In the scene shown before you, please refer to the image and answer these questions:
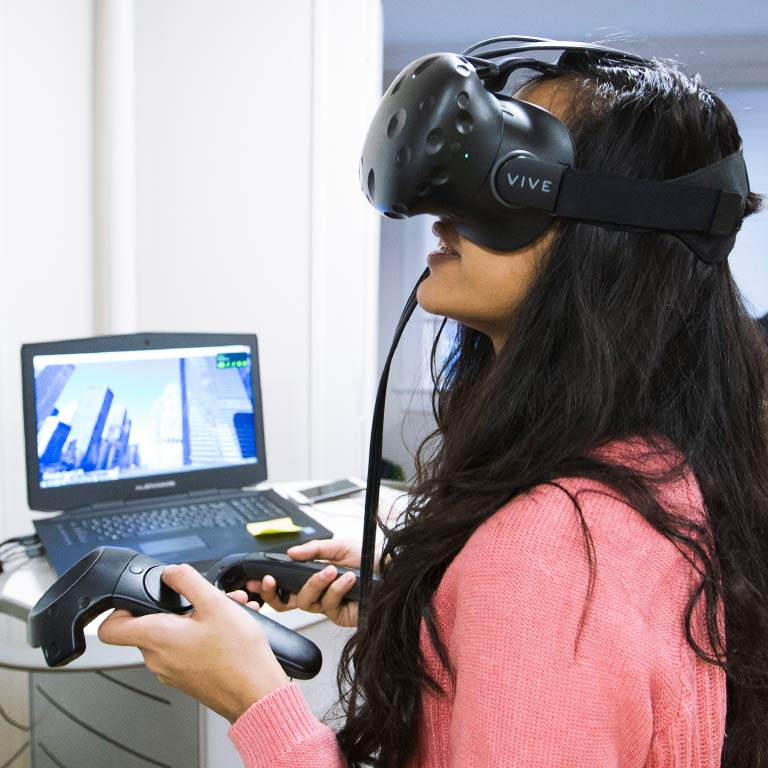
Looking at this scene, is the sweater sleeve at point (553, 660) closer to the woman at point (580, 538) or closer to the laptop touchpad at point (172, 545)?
the woman at point (580, 538)

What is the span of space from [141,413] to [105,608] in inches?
30.0

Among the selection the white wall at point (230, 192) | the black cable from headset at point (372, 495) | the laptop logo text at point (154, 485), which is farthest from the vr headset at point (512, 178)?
the white wall at point (230, 192)

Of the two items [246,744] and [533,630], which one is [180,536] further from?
[533,630]

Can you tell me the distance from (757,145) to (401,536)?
2022 mm

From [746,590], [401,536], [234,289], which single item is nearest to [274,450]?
[234,289]

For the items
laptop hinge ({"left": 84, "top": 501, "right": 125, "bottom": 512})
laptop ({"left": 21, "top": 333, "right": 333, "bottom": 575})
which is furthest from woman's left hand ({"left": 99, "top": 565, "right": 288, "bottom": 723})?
laptop hinge ({"left": 84, "top": 501, "right": 125, "bottom": 512})

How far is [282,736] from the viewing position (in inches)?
23.6

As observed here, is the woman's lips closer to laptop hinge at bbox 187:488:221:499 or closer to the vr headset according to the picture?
the vr headset

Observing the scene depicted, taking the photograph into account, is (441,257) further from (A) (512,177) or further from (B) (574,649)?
(B) (574,649)

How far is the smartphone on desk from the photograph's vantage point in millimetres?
1615

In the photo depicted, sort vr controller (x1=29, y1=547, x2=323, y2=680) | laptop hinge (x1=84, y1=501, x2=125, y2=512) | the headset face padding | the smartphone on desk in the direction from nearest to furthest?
1. the headset face padding
2. vr controller (x1=29, y1=547, x2=323, y2=680)
3. laptop hinge (x1=84, y1=501, x2=125, y2=512)
4. the smartphone on desk

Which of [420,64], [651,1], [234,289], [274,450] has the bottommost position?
[274,450]

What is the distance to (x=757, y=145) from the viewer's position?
2209mm

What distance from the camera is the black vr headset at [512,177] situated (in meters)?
0.57
